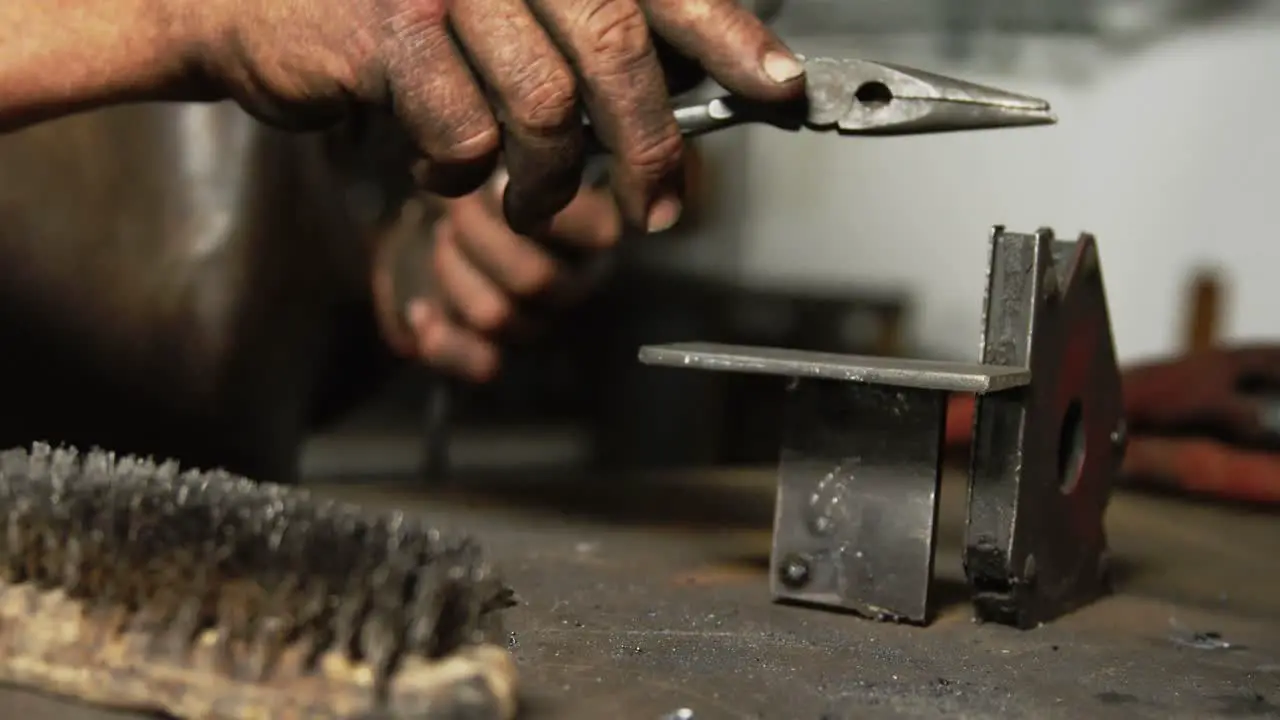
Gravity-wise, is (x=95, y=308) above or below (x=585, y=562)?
above

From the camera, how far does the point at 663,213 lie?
879mm

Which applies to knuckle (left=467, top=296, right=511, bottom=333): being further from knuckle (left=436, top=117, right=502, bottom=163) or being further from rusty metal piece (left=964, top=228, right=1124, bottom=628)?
rusty metal piece (left=964, top=228, right=1124, bottom=628)

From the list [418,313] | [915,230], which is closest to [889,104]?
[418,313]

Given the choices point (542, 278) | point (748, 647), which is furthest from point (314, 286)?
point (748, 647)

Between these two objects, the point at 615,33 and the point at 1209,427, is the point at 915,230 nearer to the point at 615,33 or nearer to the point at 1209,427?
the point at 1209,427

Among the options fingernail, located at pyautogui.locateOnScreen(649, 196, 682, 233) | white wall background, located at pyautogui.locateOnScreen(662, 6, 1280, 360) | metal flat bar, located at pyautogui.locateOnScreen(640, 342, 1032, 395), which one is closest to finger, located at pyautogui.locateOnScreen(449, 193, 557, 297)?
fingernail, located at pyautogui.locateOnScreen(649, 196, 682, 233)

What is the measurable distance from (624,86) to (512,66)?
0.23ft

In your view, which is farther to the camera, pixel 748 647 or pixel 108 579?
pixel 748 647

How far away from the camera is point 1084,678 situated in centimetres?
67

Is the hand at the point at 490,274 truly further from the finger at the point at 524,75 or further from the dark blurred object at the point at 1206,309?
the dark blurred object at the point at 1206,309

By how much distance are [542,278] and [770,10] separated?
1.20ft

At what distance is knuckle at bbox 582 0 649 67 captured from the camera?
78 centimetres

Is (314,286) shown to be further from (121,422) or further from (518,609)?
(518,609)

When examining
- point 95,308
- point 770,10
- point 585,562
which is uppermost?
point 770,10
